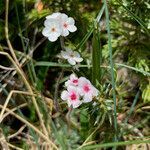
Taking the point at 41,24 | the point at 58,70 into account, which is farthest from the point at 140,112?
the point at 41,24

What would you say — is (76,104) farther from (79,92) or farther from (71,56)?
(71,56)

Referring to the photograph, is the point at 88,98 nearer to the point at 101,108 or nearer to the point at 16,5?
the point at 101,108

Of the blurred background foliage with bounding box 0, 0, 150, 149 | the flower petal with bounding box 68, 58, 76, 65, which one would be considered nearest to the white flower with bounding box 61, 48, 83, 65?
the flower petal with bounding box 68, 58, 76, 65

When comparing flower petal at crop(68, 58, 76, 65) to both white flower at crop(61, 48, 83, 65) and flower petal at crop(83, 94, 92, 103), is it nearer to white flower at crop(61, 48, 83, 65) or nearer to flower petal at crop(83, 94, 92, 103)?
white flower at crop(61, 48, 83, 65)

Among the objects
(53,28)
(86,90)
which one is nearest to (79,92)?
(86,90)

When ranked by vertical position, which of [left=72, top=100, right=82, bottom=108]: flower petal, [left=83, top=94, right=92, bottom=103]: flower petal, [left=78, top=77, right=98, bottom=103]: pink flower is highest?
[left=78, top=77, right=98, bottom=103]: pink flower

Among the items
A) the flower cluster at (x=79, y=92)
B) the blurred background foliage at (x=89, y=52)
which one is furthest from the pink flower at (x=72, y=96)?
the blurred background foliage at (x=89, y=52)
